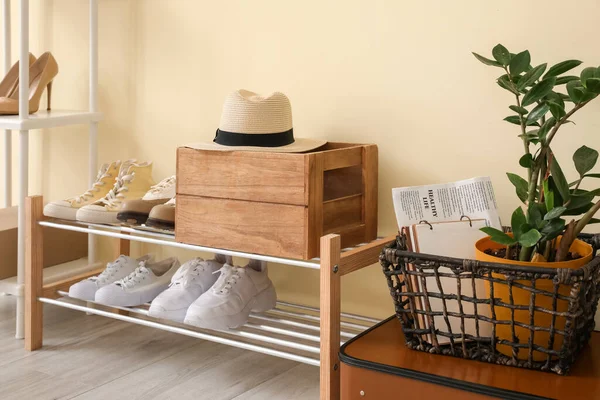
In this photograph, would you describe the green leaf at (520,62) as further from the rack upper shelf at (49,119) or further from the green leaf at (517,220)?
the rack upper shelf at (49,119)

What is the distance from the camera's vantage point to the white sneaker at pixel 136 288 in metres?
1.67

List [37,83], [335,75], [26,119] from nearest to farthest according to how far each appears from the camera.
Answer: [335,75] → [26,119] → [37,83]

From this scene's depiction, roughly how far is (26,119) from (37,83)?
0.24m

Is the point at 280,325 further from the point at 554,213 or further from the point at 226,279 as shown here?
the point at 554,213

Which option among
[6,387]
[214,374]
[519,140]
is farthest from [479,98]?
[6,387]

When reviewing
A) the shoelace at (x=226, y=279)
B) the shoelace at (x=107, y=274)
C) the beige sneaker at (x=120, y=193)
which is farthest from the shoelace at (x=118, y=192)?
the shoelace at (x=226, y=279)

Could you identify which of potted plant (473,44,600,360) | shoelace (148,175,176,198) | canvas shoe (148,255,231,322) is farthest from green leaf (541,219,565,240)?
shoelace (148,175,176,198)

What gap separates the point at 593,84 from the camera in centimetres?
112

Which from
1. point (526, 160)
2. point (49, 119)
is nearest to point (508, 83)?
point (526, 160)

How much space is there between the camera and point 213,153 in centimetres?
148

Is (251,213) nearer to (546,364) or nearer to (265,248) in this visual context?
(265,248)

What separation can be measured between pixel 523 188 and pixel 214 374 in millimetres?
786

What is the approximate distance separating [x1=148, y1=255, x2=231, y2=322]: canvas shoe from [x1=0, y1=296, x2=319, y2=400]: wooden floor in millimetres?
144

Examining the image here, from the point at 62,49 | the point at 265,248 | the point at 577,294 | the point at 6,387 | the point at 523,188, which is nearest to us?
the point at 577,294
